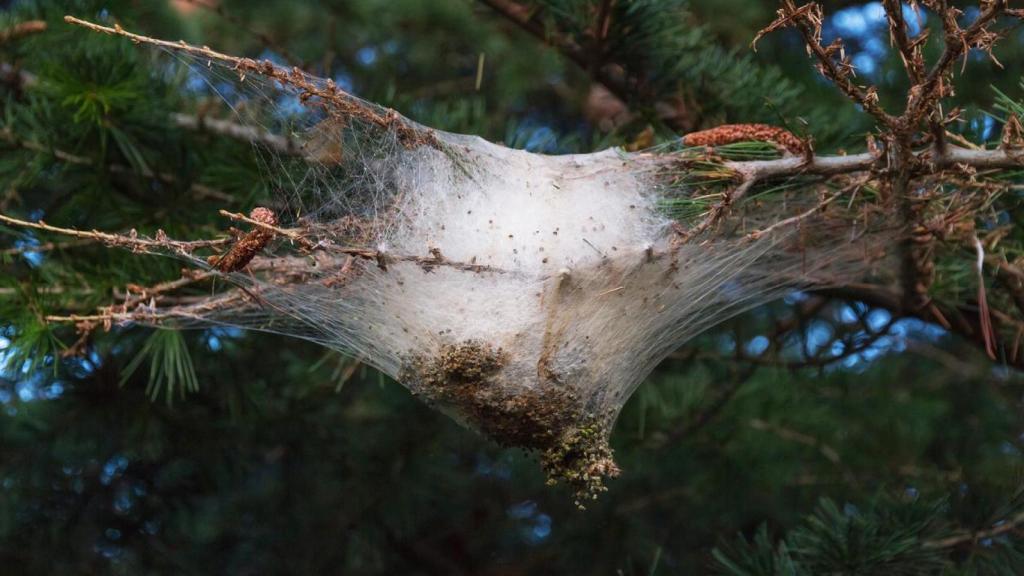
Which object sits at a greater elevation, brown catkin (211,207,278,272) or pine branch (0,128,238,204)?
pine branch (0,128,238,204)

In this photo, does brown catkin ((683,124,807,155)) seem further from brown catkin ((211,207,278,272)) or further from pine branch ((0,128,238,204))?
pine branch ((0,128,238,204))

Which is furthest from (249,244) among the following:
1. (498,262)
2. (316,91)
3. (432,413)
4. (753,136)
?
(432,413)

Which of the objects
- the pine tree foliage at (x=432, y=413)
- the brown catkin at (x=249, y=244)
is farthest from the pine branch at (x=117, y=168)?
the brown catkin at (x=249, y=244)

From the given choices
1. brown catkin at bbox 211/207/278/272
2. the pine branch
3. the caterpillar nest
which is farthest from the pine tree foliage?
brown catkin at bbox 211/207/278/272

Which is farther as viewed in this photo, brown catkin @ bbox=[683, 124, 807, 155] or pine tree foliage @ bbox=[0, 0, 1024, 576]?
pine tree foliage @ bbox=[0, 0, 1024, 576]

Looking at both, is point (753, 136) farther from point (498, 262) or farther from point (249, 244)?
point (249, 244)

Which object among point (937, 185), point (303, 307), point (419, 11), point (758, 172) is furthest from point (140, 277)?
point (419, 11)

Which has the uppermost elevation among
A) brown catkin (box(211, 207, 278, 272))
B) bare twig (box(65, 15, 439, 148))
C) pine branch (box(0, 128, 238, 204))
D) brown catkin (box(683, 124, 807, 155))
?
pine branch (box(0, 128, 238, 204))

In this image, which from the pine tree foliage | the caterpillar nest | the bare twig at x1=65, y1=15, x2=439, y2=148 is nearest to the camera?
the bare twig at x1=65, y1=15, x2=439, y2=148
